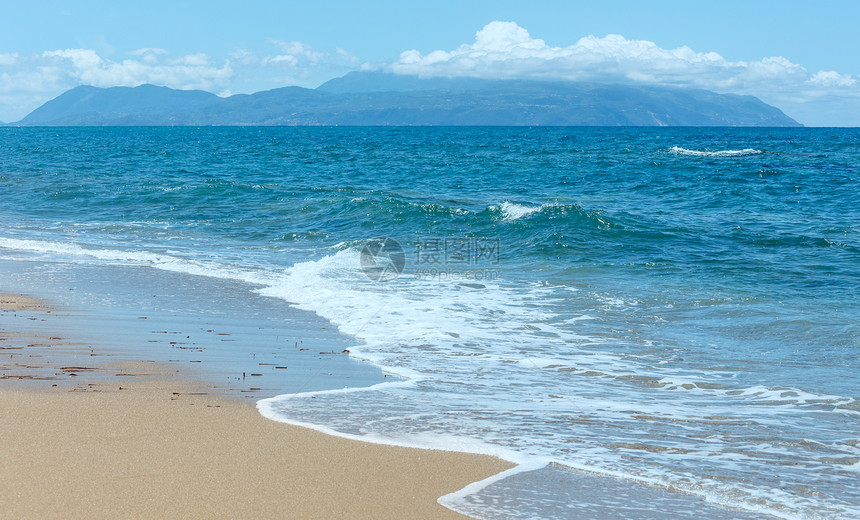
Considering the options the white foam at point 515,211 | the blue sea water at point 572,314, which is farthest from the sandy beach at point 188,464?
the white foam at point 515,211

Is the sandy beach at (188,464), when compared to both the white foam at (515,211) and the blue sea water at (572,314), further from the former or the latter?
the white foam at (515,211)

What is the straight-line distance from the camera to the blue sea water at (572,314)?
430cm

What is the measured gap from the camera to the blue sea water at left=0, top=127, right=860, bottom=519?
Result: 4.30 m

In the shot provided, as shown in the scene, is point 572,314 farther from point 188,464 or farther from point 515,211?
point 515,211

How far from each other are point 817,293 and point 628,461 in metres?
7.62

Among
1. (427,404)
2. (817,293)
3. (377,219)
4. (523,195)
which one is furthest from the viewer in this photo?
(523,195)

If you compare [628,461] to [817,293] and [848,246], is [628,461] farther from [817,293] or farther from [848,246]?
[848,246]

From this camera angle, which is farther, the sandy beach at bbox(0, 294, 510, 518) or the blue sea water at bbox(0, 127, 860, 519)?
the blue sea water at bbox(0, 127, 860, 519)

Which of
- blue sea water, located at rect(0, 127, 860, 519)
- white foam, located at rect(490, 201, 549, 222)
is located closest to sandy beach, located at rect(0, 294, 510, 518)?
blue sea water, located at rect(0, 127, 860, 519)

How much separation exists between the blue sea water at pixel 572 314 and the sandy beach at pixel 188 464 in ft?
0.88

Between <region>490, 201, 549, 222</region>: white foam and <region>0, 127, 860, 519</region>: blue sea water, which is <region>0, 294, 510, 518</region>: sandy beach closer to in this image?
<region>0, 127, 860, 519</region>: blue sea water

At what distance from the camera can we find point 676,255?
13.5 meters

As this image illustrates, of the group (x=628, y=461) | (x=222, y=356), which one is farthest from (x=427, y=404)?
(x=222, y=356)

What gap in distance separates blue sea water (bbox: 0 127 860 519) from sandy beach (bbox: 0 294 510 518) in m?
0.27
